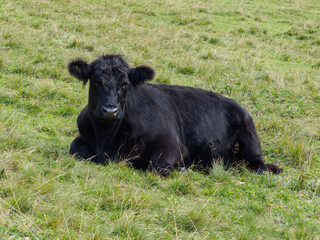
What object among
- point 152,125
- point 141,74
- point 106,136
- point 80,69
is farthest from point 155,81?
point 106,136

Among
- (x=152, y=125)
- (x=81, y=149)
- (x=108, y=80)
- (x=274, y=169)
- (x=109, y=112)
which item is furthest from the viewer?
(x=274, y=169)

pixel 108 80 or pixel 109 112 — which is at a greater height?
pixel 108 80

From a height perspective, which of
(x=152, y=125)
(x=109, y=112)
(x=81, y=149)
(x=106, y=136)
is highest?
(x=109, y=112)

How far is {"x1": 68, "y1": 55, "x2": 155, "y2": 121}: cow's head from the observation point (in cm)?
668

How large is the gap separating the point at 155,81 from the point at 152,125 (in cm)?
447

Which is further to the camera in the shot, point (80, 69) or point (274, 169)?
point (274, 169)

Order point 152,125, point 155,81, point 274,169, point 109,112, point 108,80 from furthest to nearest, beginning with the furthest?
1. point 155,81
2. point 274,169
3. point 152,125
4. point 108,80
5. point 109,112

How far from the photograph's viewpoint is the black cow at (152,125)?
276 inches

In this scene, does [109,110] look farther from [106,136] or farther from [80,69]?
[80,69]

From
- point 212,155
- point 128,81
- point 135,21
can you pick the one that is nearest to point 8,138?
point 128,81

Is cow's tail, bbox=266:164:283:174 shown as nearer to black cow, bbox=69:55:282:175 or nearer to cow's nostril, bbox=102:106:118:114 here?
black cow, bbox=69:55:282:175

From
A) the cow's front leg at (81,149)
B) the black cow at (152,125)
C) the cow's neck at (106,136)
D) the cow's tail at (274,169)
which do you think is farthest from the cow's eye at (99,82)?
the cow's tail at (274,169)

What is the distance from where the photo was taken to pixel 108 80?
6.95 m

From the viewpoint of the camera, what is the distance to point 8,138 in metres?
6.40
